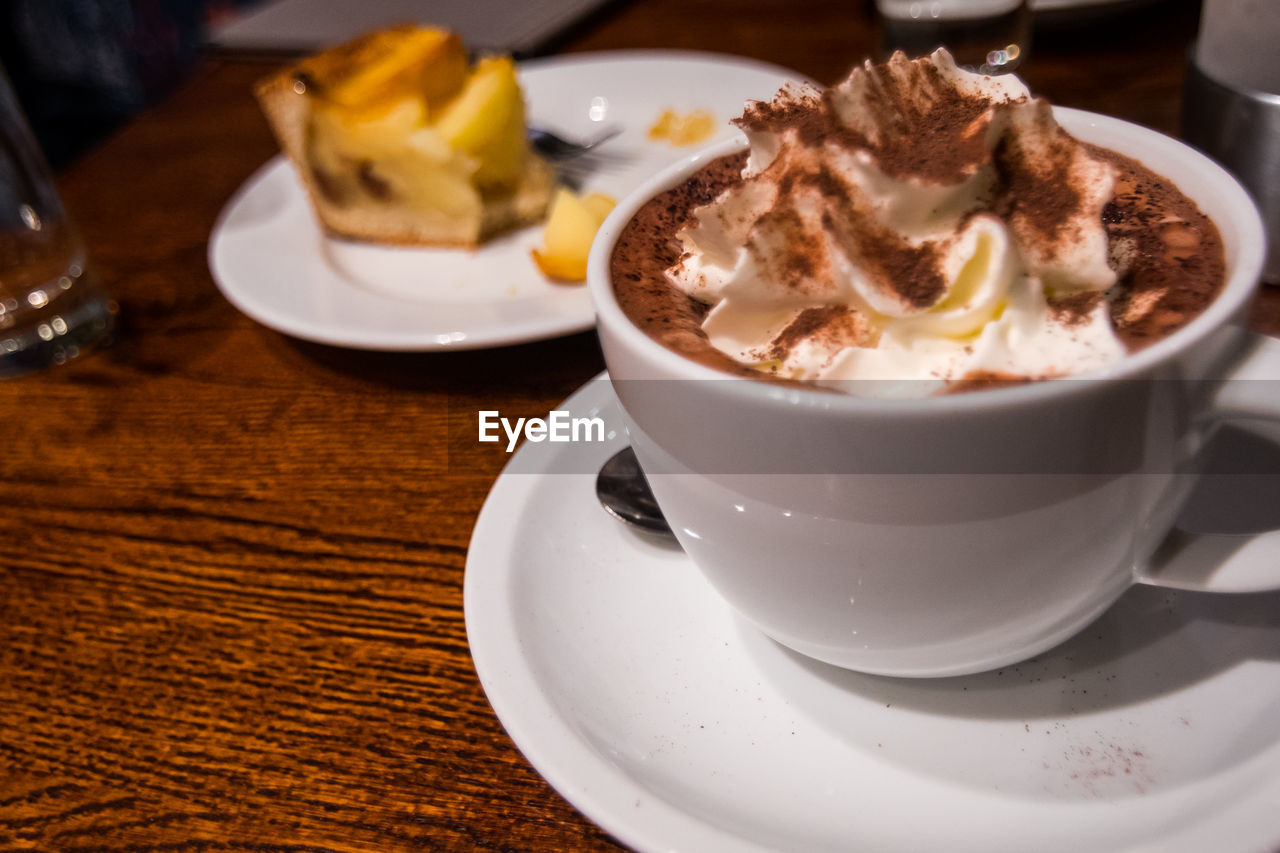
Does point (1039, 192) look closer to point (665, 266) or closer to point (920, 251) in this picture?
point (920, 251)

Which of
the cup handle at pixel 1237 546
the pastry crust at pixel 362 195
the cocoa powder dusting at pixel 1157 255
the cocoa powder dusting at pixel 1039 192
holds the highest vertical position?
the cocoa powder dusting at pixel 1039 192

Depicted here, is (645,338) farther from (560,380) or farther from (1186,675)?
(560,380)

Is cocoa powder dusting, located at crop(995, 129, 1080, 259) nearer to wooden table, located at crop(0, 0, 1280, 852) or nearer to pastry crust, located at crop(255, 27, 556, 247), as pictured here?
wooden table, located at crop(0, 0, 1280, 852)

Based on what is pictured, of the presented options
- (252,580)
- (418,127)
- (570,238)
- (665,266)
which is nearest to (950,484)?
(665,266)

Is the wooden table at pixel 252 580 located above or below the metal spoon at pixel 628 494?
below

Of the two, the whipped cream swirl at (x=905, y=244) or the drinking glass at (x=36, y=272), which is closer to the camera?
the whipped cream swirl at (x=905, y=244)

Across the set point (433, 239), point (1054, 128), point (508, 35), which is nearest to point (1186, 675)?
point (1054, 128)

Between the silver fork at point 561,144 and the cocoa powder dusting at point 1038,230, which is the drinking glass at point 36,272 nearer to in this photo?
the silver fork at point 561,144

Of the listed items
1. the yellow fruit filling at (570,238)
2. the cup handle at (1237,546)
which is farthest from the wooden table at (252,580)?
the cup handle at (1237,546)

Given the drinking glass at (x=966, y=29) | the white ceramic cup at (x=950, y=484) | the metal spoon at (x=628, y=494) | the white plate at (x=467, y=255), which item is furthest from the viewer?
the drinking glass at (x=966, y=29)
